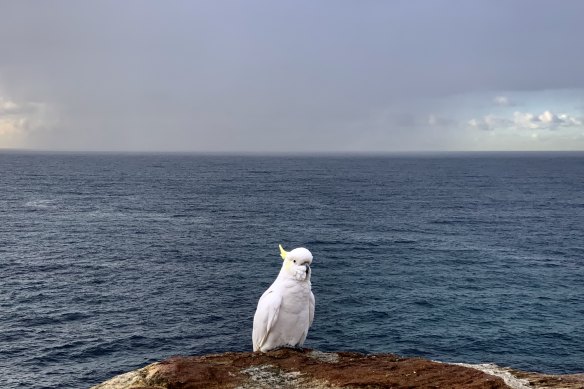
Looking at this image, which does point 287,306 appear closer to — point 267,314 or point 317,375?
point 267,314

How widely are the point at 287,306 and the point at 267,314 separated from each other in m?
0.77

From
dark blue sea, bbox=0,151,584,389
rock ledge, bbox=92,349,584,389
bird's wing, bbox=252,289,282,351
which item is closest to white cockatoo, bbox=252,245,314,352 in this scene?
bird's wing, bbox=252,289,282,351

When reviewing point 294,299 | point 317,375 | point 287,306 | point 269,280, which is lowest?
point 269,280

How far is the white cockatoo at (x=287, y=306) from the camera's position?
63.7 feet

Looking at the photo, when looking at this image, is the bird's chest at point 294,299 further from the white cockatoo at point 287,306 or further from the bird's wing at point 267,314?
the bird's wing at point 267,314

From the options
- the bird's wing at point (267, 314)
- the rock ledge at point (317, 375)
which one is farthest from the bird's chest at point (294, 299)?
the rock ledge at point (317, 375)

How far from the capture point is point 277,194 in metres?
150

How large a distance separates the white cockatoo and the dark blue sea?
1107 inches

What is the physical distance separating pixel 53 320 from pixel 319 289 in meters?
28.9

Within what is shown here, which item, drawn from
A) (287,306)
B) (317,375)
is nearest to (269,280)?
(287,306)

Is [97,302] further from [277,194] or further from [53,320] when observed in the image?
[277,194]

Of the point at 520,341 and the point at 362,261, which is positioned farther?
the point at 362,261

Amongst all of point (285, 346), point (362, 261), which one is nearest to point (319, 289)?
point (362, 261)

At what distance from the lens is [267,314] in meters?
19.6
